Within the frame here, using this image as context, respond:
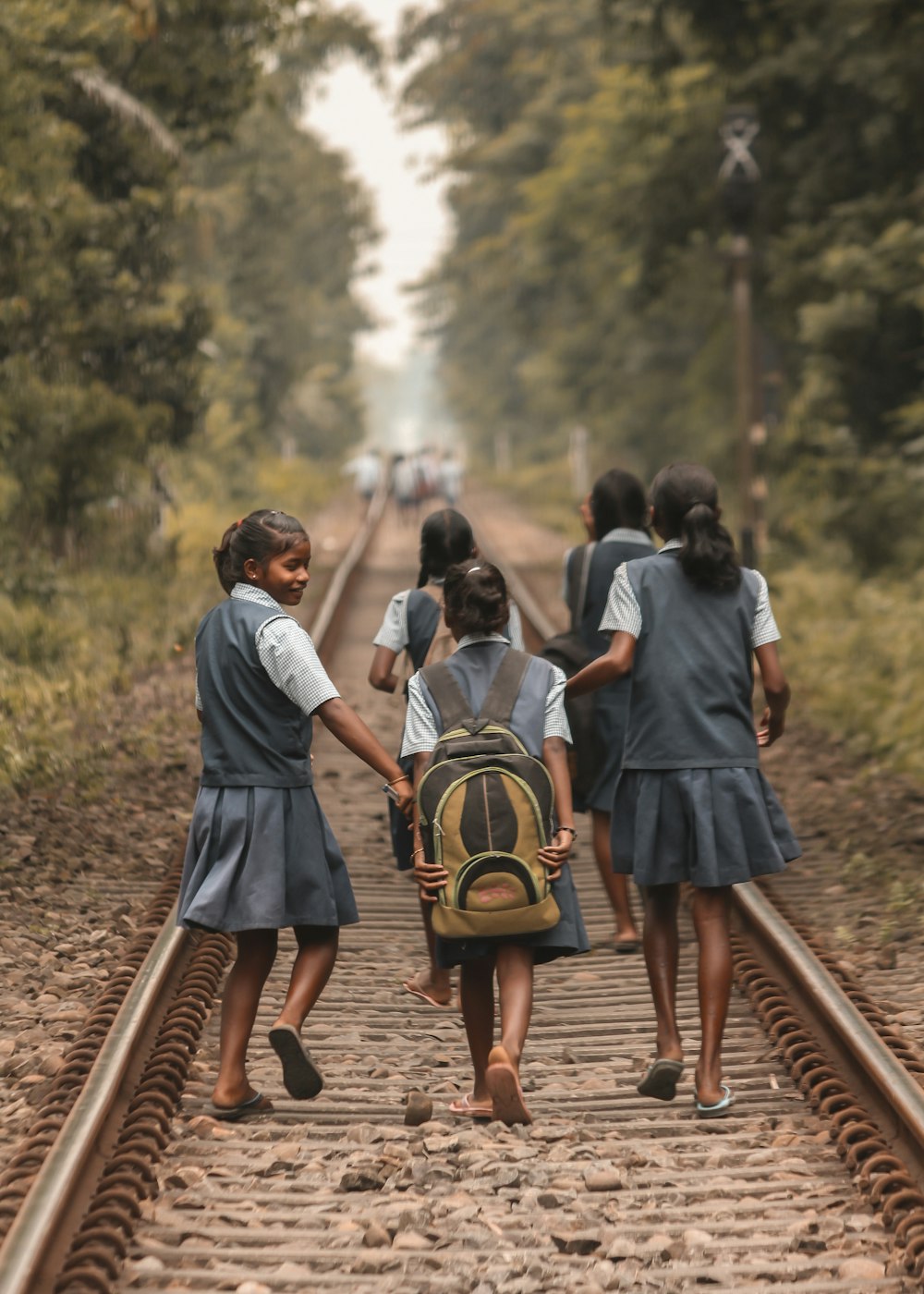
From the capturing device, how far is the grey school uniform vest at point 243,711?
509 cm

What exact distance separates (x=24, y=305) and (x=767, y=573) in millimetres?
8264

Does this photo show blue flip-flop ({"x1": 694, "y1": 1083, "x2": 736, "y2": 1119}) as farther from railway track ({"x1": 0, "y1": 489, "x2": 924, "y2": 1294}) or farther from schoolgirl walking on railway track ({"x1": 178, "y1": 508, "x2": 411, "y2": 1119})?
schoolgirl walking on railway track ({"x1": 178, "y1": 508, "x2": 411, "y2": 1119})

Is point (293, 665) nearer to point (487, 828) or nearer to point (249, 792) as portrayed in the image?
point (249, 792)

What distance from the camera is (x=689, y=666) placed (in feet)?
17.6

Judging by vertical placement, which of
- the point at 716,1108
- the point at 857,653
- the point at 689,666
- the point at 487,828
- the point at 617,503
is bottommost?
the point at 716,1108

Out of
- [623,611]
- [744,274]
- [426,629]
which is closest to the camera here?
[623,611]

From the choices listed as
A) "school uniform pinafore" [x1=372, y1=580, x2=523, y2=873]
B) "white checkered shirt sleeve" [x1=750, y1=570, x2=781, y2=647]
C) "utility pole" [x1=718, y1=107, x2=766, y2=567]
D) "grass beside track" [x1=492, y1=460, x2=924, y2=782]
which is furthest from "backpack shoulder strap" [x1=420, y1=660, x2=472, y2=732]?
"utility pole" [x1=718, y1=107, x2=766, y2=567]

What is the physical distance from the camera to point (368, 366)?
631 feet

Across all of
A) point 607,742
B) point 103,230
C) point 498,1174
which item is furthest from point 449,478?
point 498,1174

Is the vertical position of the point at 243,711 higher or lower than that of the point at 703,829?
higher

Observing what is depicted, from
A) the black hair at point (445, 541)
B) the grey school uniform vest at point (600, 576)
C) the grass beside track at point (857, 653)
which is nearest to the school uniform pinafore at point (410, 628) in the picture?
the black hair at point (445, 541)

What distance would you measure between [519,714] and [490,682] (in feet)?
0.47

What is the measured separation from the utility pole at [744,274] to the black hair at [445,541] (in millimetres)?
8288

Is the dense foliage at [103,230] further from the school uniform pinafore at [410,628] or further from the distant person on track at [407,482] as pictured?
the school uniform pinafore at [410,628]
